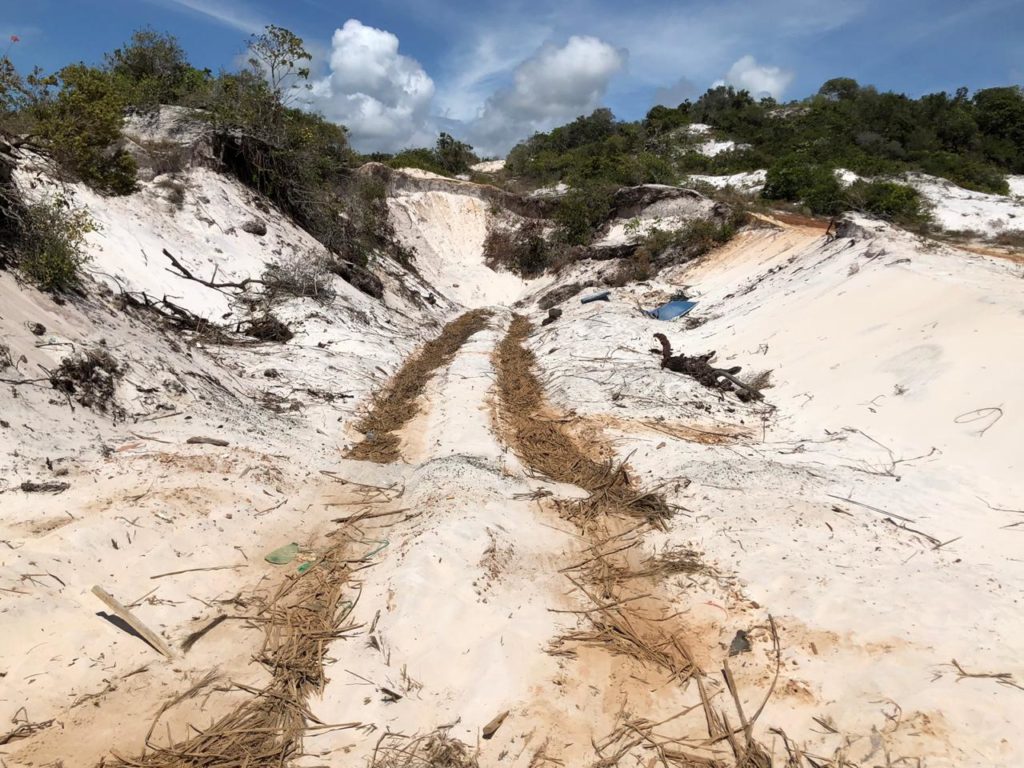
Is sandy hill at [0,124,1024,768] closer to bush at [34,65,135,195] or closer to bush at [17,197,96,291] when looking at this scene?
bush at [17,197,96,291]

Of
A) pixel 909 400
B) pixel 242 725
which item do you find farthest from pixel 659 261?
pixel 242 725

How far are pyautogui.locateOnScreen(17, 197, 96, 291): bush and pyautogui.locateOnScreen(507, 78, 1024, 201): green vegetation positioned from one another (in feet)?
88.6

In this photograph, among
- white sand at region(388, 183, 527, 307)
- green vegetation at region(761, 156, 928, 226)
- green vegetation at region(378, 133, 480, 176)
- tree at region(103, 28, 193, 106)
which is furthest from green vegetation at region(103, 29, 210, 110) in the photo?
green vegetation at region(761, 156, 928, 226)

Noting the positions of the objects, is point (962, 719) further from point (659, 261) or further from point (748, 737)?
point (659, 261)

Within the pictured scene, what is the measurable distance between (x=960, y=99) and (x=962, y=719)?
56422mm

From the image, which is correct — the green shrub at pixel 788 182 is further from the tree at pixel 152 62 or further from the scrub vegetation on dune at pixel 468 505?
the tree at pixel 152 62

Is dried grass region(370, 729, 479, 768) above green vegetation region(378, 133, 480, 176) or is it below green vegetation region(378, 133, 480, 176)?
below

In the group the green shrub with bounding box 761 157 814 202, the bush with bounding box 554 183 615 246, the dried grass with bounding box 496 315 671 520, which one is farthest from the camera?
the bush with bounding box 554 183 615 246

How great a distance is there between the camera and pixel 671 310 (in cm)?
1817

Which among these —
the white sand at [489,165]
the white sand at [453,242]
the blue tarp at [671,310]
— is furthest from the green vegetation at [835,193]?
the white sand at [489,165]

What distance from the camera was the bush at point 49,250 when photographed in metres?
8.01

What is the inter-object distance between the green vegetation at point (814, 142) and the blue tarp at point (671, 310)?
1200 cm

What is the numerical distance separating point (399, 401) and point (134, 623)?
677 centimetres

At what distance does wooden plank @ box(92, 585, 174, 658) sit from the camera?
403 cm
